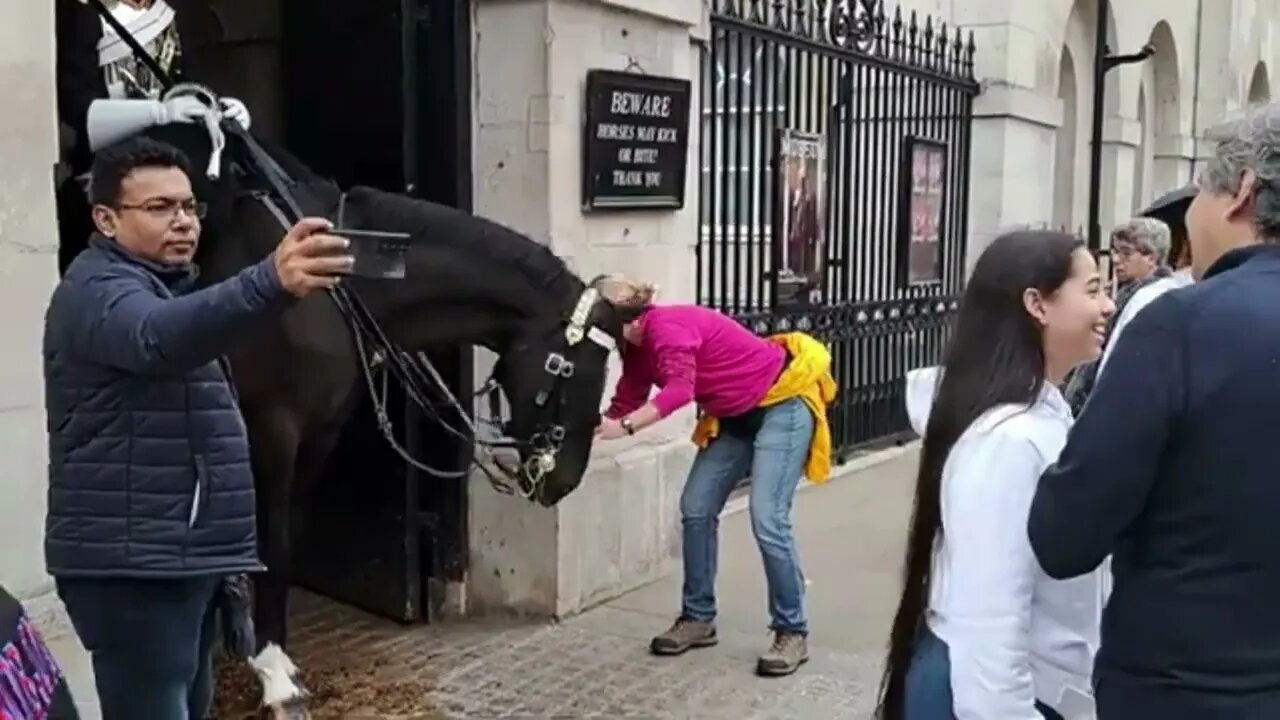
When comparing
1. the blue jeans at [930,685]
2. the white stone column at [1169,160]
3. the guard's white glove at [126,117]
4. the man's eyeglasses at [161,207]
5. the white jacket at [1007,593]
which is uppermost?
the white stone column at [1169,160]

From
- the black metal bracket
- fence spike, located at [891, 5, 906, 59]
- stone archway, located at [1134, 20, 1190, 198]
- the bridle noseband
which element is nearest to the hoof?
the bridle noseband

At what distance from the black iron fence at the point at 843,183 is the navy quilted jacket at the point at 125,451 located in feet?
16.2

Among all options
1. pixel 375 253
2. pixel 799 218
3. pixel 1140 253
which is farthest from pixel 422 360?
pixel 799 218

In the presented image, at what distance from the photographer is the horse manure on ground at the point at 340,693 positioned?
5129mm

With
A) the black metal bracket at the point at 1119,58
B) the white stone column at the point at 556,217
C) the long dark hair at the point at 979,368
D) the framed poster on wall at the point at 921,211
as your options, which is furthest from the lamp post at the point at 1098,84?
the long dark hair at the point at 979,368

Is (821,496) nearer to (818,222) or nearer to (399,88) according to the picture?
(818,222)

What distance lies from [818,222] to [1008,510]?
23.4 feet

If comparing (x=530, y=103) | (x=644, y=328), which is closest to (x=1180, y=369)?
(x=644, y=328)

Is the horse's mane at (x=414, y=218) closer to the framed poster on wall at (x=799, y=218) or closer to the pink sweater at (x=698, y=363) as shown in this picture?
the pink sweater at (x=698, y=363)

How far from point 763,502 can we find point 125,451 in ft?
10.1

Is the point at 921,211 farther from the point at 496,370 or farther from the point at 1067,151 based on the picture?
the point at 496,370

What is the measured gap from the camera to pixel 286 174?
4.66 metres

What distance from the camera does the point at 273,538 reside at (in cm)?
457

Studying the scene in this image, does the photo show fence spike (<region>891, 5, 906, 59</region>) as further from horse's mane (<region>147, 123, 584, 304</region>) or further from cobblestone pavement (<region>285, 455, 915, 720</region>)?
horse's mane (<region>147, 123, 584, 304</region>)
